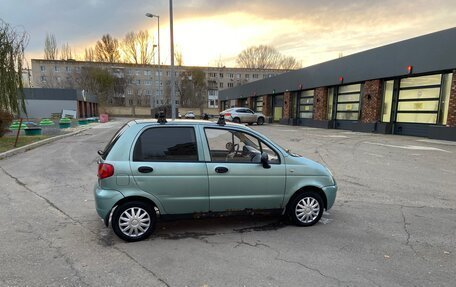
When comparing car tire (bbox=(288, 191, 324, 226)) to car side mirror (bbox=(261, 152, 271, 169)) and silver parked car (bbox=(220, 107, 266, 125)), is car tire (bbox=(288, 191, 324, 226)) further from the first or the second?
silver parked car (bbox=(220, 107, 266, 125))

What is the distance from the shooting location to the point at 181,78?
7719 cm

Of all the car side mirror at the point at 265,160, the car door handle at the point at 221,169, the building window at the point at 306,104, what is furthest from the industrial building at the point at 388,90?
the car door handle at the point at 221,169

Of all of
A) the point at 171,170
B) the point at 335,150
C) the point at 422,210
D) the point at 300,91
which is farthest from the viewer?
the point at 300,91

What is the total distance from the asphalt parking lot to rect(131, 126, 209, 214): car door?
53 centimetres

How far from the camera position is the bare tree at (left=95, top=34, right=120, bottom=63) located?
76812 millimetres

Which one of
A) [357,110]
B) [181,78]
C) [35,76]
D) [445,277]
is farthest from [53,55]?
[445,277]

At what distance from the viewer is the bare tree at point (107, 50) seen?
7681cm

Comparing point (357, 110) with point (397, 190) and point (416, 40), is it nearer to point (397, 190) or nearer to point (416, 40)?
point (416, 40)

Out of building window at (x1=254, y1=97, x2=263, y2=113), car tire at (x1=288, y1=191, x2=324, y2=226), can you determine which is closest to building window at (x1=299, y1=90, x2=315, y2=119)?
building window at (x1=254, y1=97, x2=263, y2=113)

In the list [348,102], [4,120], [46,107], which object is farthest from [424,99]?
[46,107]

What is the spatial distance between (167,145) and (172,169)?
36cm

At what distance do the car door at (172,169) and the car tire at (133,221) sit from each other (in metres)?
0.25

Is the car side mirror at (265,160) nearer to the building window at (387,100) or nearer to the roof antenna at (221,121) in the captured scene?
the roof antenna at (221,121)

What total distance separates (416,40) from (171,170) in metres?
18.1
